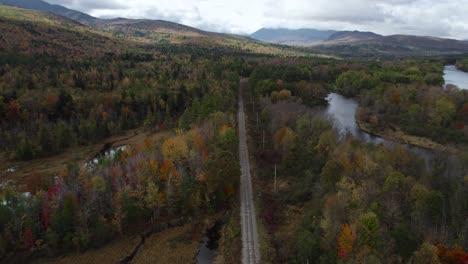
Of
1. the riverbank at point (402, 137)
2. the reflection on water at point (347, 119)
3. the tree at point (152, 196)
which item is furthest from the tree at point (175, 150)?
the riverbank at point (402, 137)

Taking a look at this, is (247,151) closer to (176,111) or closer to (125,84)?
(176,111)

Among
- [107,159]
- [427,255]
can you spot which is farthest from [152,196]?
[427,255]

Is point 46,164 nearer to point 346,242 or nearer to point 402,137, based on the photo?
point 346,242

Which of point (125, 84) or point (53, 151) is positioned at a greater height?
point (125, 84)

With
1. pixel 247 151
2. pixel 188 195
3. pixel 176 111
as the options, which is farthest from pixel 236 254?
pixel 176 111

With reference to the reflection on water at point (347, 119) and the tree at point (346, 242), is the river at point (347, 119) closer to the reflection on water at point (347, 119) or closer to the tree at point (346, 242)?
the reflection on water at point (347, 119)
